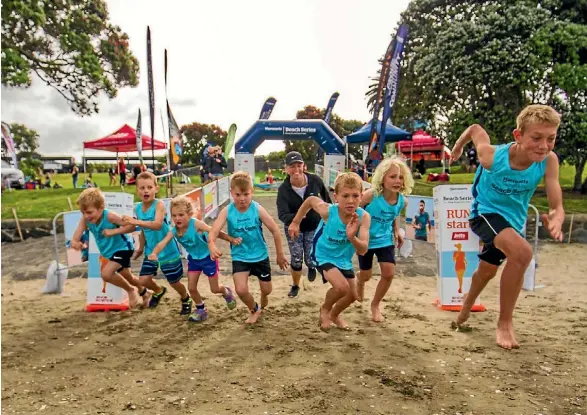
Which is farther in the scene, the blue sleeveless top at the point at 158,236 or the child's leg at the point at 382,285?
the blue sleeveless top at the point at 158,236

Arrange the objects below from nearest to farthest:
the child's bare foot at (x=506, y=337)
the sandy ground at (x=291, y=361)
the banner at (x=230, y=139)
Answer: the sandy ground at (x=291, y=361), the child's bare foot at (x=506, y=337), the banner at (x=230, y=139)

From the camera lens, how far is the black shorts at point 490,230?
3439mm

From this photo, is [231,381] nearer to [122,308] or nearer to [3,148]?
[122,308]

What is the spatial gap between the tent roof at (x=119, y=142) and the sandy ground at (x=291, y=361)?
2094cm

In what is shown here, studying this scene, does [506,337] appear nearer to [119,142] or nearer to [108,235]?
[108,235]

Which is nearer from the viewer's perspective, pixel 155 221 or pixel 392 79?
pixel 155 221

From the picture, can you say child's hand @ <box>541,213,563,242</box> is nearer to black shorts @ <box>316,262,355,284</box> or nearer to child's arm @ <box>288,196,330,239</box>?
black shorts @ <box>316,262,355,284</box>

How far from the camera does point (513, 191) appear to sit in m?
3.41

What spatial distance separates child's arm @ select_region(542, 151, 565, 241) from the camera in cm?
311

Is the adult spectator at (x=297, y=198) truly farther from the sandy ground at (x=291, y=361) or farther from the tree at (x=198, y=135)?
the tree at (x=198, y=135)

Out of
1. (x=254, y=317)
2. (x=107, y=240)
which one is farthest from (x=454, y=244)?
(x=107, y=240)

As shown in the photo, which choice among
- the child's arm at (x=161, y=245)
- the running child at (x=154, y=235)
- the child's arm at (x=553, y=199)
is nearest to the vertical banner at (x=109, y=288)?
the running child at (x=154, y=235)

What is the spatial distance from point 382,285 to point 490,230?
1582mm

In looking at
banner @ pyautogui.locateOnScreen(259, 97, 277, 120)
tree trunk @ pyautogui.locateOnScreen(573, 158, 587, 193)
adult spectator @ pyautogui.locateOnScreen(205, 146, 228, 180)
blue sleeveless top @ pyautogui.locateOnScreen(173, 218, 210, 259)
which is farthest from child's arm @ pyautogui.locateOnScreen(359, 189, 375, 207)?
banner @ pyautogui.locateOnScreen(259, 97, 277, 120)
